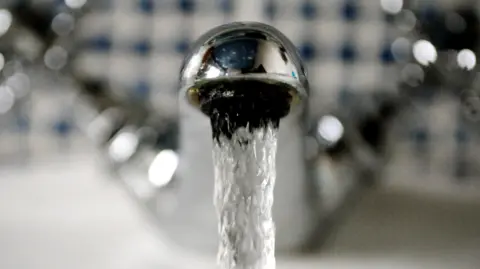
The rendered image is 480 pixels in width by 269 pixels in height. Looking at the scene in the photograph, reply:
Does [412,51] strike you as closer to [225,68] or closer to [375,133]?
[375,133]

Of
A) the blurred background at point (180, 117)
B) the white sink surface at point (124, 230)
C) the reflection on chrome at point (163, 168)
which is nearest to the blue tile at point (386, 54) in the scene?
the blurred background at point (180, 117)

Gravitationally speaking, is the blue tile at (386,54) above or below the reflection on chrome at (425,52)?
above

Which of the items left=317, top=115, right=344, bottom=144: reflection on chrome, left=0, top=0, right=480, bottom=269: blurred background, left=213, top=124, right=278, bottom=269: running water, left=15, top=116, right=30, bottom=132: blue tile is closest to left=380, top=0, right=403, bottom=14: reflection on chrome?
left=0, top=0, right=480, bottom=269: blurred background

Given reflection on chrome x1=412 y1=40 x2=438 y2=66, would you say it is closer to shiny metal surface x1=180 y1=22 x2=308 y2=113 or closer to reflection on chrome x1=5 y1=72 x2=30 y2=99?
shiny metal surface x1=180 y1=22 x2=308 y2=113

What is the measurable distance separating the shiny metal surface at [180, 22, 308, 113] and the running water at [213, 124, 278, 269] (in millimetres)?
38

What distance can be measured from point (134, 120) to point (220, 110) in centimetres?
17

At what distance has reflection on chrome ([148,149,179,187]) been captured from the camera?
16.6 inches

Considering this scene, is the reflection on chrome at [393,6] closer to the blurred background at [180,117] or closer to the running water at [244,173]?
the blurred background at [180,117]

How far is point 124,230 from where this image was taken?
484mm

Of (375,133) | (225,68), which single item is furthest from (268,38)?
(375,133)

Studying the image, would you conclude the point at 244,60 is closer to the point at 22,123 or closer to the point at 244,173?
the point at 244,173

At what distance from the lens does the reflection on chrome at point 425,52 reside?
16.6 inches

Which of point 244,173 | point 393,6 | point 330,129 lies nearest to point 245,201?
point 244,173

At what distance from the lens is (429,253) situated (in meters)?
0.44
